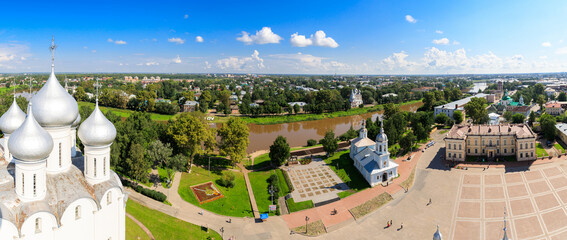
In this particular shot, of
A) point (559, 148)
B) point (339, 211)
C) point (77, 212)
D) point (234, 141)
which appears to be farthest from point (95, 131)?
point (559, 148)

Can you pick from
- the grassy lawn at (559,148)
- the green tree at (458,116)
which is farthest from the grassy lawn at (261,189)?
the green tree at (458,116)

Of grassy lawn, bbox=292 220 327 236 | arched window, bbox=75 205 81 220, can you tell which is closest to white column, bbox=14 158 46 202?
arched window, bbox=75 205 81 220

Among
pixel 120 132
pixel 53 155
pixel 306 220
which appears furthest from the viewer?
pixel 120 132

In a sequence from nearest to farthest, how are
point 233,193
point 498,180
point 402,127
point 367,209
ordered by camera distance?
point 367,209 → point 233,193 → point 498,180 → point 402,127

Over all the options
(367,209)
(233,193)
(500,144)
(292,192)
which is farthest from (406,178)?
(233,193)

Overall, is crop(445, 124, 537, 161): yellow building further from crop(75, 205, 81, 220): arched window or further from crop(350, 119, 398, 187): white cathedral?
crop(75, 205, 81, 220): arched window

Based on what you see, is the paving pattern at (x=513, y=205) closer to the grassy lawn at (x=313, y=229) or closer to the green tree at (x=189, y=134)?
the grassy lawn at (x=313, y=229)

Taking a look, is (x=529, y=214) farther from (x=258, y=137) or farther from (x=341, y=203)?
(x=258, y=137)
